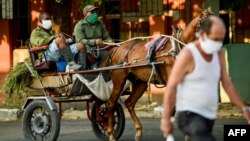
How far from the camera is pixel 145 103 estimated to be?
15812mm

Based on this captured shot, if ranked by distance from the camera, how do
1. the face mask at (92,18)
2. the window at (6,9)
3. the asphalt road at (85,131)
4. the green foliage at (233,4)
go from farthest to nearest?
the window at (6,9) < the green foliage at (233,4) < the asphalt road at (85,131) < the face mask at (92,18)

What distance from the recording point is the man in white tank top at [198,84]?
5.62 metres

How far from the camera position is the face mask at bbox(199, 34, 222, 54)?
5.61 meters

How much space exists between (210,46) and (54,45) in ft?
14.7

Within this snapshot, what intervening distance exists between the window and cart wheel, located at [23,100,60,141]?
702 centimetres

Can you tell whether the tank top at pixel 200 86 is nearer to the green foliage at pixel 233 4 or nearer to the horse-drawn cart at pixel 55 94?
the horse-drawn cart at pixel 55 94

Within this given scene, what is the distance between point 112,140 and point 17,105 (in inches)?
217

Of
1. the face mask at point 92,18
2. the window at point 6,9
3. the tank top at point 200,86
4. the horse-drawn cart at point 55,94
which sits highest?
the window at point 6,9

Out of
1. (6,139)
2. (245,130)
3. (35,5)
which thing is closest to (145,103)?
(35,5)

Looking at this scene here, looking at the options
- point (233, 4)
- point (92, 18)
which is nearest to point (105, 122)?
point (92, 18)

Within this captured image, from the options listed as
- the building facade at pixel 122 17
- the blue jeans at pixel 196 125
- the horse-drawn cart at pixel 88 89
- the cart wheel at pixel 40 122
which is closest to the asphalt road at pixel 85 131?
the horse-drawn cart at pixel 88 89

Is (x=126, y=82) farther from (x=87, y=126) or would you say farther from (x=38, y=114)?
(x=87, y=126)

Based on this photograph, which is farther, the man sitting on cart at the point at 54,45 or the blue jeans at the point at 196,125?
the man sitting on cart at the point at 54,45

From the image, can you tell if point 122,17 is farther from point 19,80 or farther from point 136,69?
point 136,69
